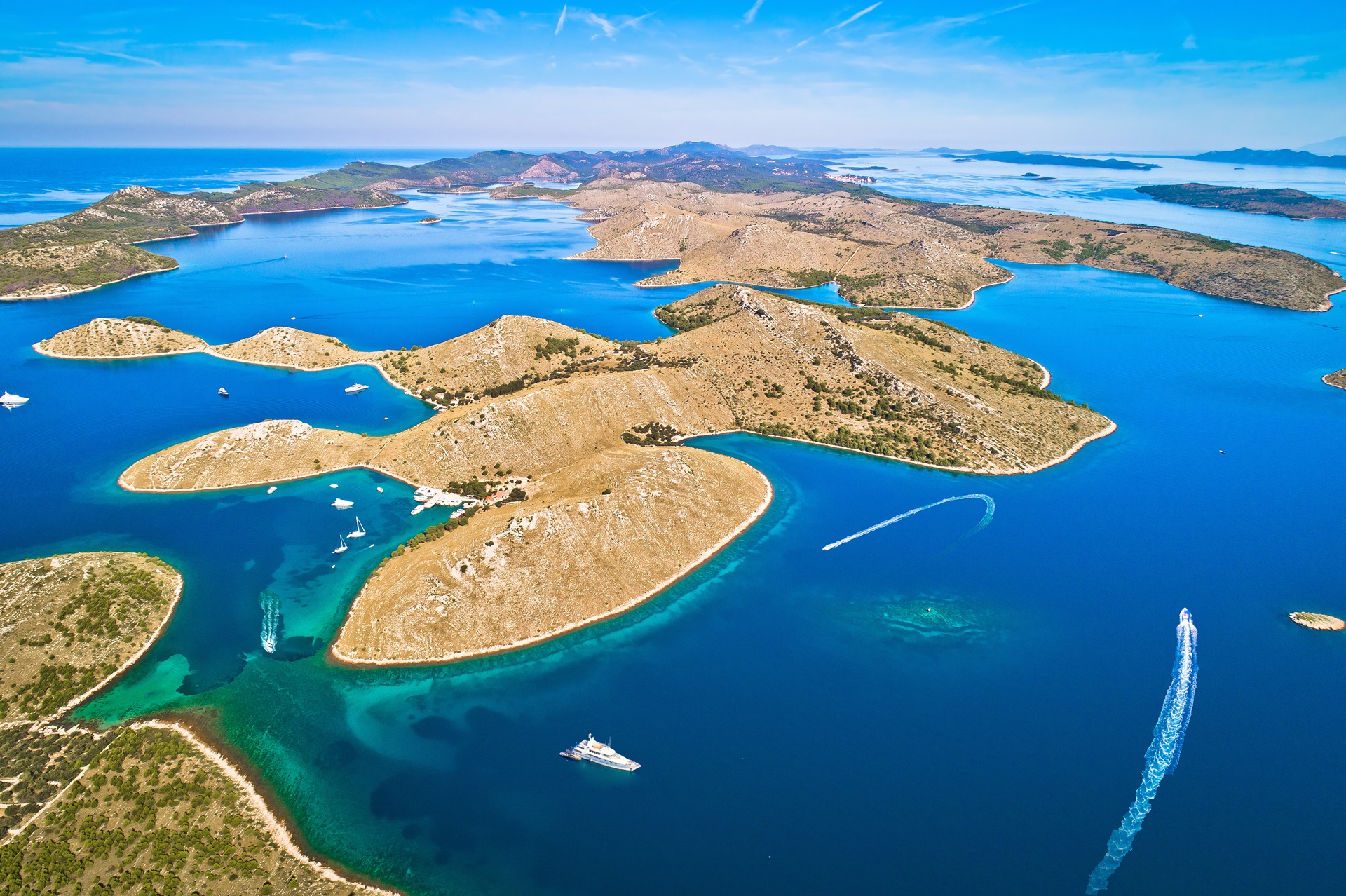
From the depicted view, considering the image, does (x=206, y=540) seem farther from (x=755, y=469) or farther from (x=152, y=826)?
(x=755, y=469)

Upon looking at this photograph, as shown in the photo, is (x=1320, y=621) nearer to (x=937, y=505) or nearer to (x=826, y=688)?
(x=937, y=505)

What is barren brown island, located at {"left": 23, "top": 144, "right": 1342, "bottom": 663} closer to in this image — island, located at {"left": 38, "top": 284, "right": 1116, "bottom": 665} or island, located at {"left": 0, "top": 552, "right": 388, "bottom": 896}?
island, located at {"left": 38, "top": 284, "right": 1116, "bottom": 665}

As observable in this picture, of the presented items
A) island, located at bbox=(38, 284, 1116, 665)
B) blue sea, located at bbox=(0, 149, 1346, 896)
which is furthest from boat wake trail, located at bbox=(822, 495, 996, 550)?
island, located at bbox=(38, 284, 1116, 665)

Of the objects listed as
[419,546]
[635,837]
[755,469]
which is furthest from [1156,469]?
[419,546]

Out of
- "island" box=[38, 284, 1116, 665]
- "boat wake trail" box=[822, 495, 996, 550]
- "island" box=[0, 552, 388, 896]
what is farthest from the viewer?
"boat wake trail" box=[822, 495, 996, 550]

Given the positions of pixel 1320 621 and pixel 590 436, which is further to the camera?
pixel 590 436

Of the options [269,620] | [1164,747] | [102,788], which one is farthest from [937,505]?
[102,788]
